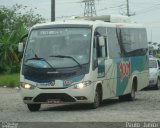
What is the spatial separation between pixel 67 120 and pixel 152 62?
21.2 metres

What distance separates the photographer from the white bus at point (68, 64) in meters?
18.4

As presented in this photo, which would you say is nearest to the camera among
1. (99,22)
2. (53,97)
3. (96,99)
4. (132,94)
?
(53,97)

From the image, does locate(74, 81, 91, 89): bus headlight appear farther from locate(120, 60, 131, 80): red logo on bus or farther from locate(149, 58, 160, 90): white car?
locate(149, 58, 160, 90): white car

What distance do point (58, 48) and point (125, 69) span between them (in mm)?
4713

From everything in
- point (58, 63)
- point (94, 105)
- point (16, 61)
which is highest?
point (58, 63)

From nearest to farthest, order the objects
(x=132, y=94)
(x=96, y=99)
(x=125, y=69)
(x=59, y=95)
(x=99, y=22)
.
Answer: (x=59, y=95) < (x=96, y=99) < (x=99, y=22) < (x=125, y=69) < (x=132, y=94)

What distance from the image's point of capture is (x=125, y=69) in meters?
22.9

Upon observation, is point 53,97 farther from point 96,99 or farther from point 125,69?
point 125,69

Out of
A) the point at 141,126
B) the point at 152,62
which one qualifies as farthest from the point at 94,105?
the point at 152,62

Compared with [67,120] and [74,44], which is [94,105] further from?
[67,120]

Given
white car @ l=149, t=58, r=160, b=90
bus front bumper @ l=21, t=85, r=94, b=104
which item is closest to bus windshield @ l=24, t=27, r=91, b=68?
bus front bumper @ l=21, t=85, r=94, b=104

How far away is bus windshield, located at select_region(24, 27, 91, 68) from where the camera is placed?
61.3ft

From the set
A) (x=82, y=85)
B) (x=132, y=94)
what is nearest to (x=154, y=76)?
(x=132, y=94)

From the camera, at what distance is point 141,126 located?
43.4ft
